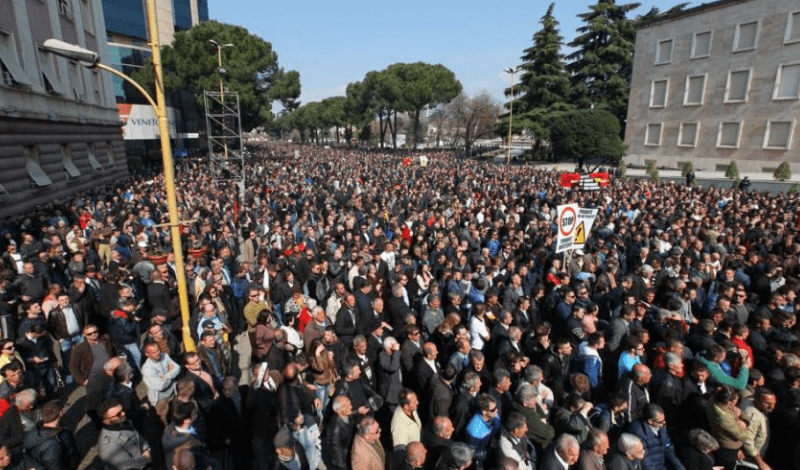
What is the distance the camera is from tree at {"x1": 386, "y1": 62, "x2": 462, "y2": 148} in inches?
2238

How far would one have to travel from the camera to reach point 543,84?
153 feet

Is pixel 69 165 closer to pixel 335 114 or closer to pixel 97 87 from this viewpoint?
pixel 97 87

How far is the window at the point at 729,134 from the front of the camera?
3684 cm

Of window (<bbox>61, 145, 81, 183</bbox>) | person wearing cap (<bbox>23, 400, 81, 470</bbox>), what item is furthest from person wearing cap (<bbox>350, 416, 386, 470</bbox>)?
window (<bbox>61, 145, 81, 183</bbox>)

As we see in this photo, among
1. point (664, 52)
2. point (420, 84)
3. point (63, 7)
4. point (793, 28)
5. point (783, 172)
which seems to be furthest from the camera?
point (420, 84)

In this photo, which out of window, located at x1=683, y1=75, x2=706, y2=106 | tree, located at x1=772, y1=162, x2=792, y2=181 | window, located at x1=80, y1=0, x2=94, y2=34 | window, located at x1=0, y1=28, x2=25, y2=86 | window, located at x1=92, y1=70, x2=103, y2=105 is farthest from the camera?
window, located at x1=683, y1=75, x2=706, y2=106

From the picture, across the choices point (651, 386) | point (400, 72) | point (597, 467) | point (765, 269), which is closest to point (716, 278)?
point (765, 269)

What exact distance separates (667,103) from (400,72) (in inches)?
1314

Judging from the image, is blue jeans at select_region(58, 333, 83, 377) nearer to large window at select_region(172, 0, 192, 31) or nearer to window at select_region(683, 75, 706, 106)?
window at select_region(683, 75, 706, 106)

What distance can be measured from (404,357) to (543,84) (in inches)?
1859

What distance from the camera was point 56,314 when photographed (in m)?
6.12

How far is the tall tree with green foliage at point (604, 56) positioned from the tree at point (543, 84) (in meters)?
2.33

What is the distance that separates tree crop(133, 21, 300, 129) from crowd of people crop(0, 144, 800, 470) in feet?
99.3

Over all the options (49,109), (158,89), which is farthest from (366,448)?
(49,109)
